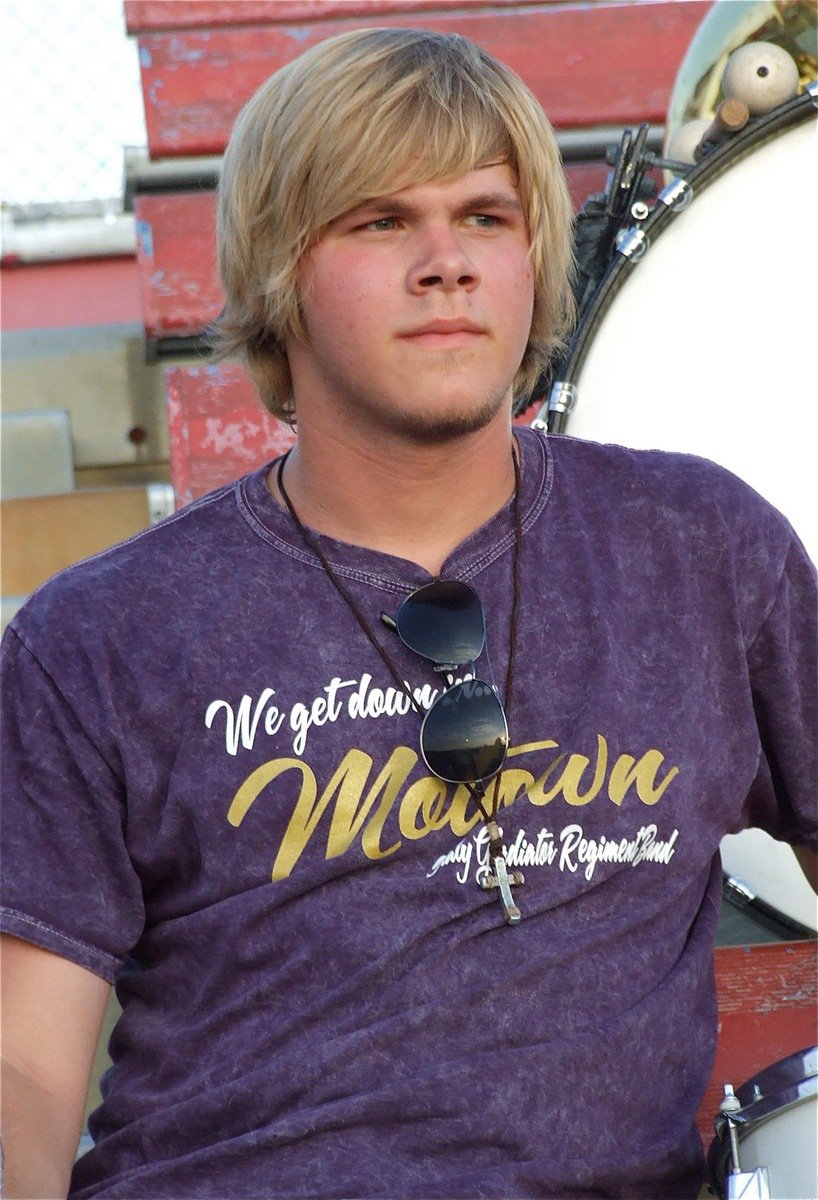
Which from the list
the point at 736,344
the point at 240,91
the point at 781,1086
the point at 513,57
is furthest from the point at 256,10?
the point at 781,1086

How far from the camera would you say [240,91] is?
10.0 ft

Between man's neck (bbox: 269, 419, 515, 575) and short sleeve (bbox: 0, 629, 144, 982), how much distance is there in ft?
0.94

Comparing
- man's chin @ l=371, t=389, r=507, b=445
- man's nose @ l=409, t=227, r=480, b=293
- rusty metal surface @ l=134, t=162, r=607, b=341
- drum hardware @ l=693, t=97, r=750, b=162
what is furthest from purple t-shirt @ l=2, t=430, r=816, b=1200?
rusty metal surface @ l=134, t=162, r=607, b=341

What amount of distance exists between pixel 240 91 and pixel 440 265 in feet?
5.94

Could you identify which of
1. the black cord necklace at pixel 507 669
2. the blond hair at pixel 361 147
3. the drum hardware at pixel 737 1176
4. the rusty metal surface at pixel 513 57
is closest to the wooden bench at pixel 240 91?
the rusty metal surface at pixel 513 57

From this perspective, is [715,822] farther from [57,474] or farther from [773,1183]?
[57,474]

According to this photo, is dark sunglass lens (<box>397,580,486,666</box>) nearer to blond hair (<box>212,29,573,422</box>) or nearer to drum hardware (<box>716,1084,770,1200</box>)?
blond hair (<box>212,29,573,422</box>)

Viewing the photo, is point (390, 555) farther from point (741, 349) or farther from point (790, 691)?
point (741, 349)

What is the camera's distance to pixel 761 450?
74.6 inches

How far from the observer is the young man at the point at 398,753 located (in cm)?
132

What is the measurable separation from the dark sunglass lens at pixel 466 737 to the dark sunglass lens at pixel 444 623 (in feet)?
0.12

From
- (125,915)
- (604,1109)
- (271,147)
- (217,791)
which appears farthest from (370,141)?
(604,1109)

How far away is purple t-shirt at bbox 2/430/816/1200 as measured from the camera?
131 centimetres

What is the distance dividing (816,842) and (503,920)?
36 cm
